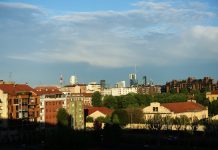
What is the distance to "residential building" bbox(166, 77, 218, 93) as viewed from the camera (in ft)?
510

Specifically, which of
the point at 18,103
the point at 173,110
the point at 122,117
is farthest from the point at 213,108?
the point at 18,103

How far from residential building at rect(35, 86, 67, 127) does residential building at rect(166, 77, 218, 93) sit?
8684cm

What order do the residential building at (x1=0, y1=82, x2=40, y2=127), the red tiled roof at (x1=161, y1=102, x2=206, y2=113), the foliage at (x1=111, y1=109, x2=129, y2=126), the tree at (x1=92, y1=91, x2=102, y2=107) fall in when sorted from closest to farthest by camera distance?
the residential building at (x1=0, y1=82, x2=40, y2=127) < the foliage at (x1=111, y1=109, x2=129, y2=126) < the red tiled roof at (x1=161, y1=102, x2=206, y2=113) < the tree at (x1=92, y1=91, x2=102, y2=107)

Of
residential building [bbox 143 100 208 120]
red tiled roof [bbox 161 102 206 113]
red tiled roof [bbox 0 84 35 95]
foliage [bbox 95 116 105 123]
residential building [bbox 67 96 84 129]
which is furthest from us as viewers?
red tiled roof [bbox 161 102 206 113]

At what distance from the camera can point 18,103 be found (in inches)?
2451

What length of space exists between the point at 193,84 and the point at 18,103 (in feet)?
358

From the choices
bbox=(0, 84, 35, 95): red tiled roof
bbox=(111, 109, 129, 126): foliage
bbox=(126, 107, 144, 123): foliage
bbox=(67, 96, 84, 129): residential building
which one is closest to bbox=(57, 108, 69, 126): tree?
bbox=(67, 96, 84, 129): residential building

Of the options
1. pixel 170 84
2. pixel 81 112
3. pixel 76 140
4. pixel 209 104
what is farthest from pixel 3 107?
pixel 170 84

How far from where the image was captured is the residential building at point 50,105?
66500 mm

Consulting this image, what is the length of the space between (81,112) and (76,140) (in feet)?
129

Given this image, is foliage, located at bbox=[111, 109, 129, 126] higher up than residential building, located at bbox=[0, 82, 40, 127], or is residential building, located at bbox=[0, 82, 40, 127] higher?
residential building, located at bbox=[0, 82, 40, 127]

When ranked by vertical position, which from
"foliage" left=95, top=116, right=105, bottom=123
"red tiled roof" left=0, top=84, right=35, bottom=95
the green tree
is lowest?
"foliage" left=95, top=116, right=105, bottom=123

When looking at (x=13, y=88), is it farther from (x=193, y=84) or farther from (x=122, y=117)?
(x=193, y=84)

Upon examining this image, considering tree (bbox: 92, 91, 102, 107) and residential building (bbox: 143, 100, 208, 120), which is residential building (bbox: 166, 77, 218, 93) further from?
residential building (bbox: 143, 100, 208, 120)
